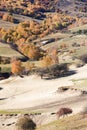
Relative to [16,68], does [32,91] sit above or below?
below

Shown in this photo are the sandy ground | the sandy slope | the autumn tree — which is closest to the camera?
the sandy ground

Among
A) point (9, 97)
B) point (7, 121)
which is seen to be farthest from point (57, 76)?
point (7, 121)

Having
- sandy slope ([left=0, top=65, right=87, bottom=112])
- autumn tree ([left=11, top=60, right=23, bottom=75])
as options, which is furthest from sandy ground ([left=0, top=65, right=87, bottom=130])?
autumn tree ([left=11, top=60, right=23, bottom=75])

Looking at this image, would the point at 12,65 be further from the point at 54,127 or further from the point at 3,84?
the point at 54,127


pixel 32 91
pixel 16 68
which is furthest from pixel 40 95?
pixel 16 68

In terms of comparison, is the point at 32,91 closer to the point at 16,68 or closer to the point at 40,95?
the point at 40,95

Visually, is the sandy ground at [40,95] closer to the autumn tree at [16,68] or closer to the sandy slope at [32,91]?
the sandy slope at [32,91]

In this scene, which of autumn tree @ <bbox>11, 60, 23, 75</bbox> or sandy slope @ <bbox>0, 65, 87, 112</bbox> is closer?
sandy slope @ <bbox>0, 65, 87, 112</bbox>

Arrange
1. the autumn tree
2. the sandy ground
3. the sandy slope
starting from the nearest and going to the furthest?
1. the sandy ground
2. the sandy slope
3. the autumn tree

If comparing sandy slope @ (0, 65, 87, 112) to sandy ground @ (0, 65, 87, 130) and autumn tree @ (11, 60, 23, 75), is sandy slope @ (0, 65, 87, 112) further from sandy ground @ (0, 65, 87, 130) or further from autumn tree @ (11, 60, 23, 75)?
autumn tree @ (11, 60, 23, 75)
